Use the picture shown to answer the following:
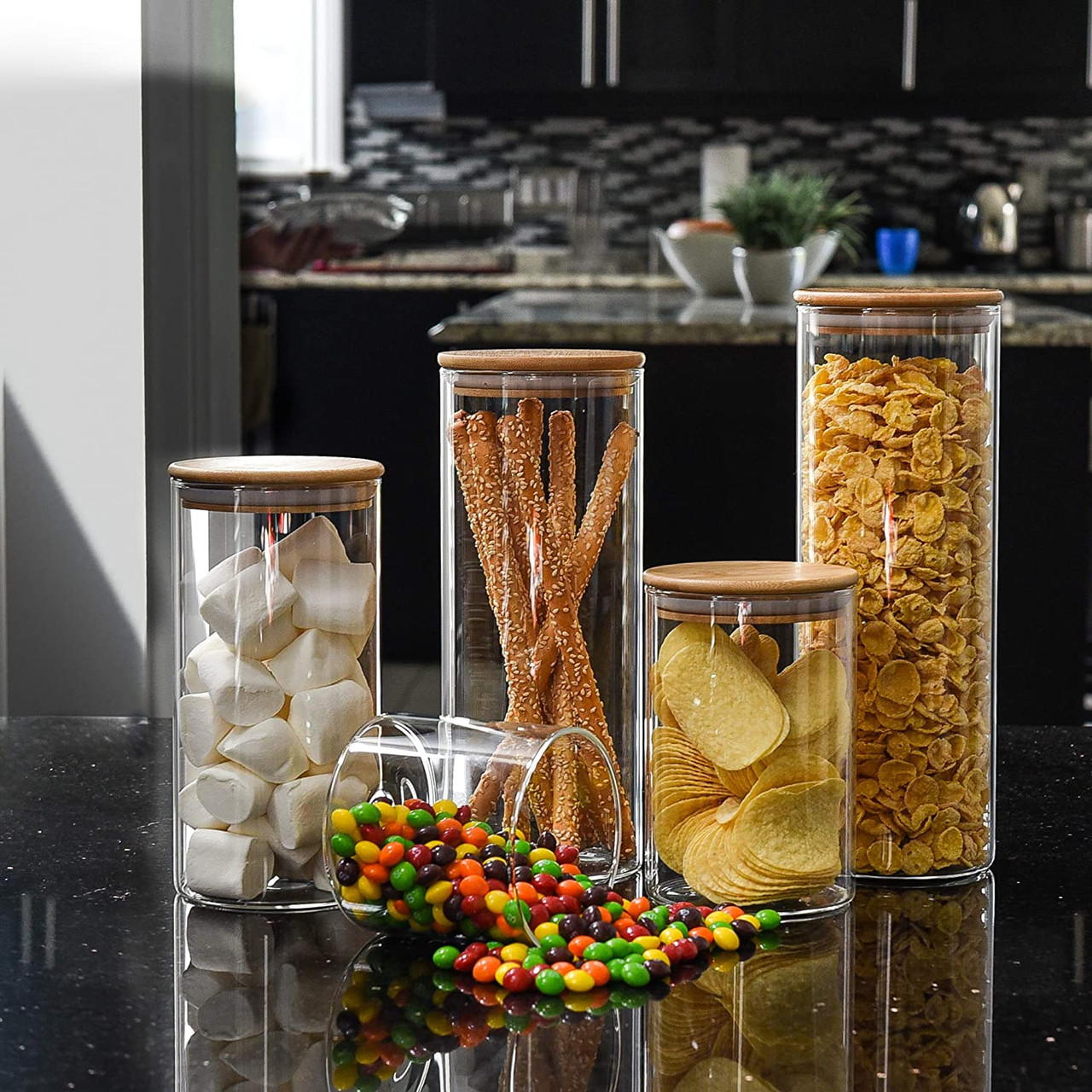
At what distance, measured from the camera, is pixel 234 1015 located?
70 cm

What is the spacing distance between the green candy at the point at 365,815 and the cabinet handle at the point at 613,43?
4.63m

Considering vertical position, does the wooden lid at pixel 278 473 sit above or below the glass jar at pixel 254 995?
above

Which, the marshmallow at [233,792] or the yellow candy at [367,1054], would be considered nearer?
the yellow candy at [367,1054]

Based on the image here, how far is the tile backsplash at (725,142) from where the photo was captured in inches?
219

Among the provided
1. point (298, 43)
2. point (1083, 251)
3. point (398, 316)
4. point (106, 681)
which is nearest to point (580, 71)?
point (298, 43)

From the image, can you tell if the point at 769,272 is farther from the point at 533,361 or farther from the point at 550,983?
the point at 550,983

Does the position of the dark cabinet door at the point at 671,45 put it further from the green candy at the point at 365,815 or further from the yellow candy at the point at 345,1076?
the yellow candy at the point at 345,1076

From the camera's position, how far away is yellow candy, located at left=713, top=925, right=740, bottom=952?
2.51ft

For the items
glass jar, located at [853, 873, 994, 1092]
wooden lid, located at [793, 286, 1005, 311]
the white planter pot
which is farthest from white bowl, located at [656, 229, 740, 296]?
glass jar, located at [853, 873, 994, 1092]

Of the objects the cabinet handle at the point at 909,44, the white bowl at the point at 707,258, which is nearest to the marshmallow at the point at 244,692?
the white bowl at the point at 707,258

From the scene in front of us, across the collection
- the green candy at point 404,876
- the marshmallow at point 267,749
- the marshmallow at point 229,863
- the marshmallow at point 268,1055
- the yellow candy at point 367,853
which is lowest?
the marshmallow at point 268,1055

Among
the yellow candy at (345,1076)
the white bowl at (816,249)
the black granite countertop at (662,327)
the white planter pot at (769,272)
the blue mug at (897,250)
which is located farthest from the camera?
the blue mug at (897,250)

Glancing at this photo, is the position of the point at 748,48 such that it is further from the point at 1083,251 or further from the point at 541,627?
the point at 541,627

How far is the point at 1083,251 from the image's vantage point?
17.7 feet
